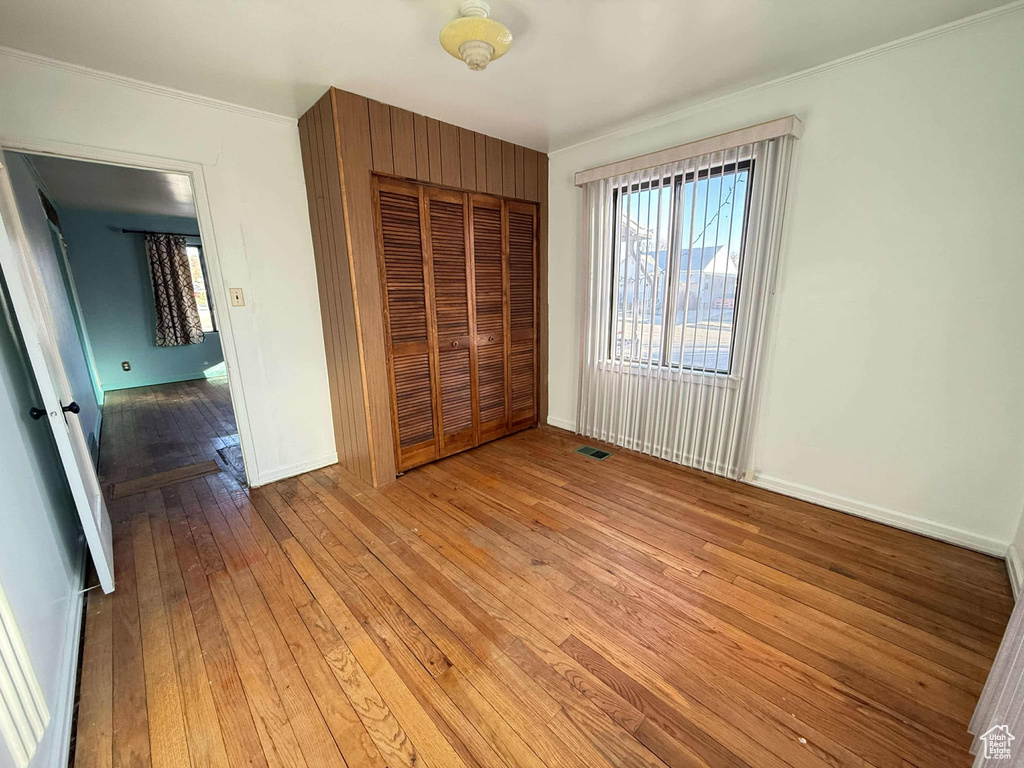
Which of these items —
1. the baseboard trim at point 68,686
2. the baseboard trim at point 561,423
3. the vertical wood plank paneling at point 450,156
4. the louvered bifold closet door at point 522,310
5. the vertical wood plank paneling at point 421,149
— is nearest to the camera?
the baseboard trim at point 68,686

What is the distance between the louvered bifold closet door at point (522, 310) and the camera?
3.42m

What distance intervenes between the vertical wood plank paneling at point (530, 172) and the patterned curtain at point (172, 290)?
5913 mm

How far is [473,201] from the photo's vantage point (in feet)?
9.99

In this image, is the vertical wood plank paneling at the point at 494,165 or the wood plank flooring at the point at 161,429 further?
the wood plank flooring at the point at 161,429

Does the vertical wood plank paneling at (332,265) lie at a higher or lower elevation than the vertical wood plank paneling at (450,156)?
lower

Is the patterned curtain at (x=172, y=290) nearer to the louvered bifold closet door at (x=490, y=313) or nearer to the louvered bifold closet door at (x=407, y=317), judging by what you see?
the louvered bifold closet door at (x=407, y=317)

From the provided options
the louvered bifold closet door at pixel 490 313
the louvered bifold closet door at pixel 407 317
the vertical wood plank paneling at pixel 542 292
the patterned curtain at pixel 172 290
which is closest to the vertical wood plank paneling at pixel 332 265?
the louvered bifold closet door at pixel 407 317

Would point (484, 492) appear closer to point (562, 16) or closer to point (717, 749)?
point (717, 749)

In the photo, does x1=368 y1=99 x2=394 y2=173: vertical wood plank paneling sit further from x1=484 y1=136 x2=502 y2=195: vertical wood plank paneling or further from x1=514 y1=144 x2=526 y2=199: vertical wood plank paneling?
x1=514 y1=144 x2=526 y2=199: vertical wood plank paneling

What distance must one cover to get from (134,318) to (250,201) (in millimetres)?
5111

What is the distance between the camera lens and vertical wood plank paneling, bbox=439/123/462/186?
109 inches

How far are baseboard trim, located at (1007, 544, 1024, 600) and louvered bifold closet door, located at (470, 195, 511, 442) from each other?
301 centimetres

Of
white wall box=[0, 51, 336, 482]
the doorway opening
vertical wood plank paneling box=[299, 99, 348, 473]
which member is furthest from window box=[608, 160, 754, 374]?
the doorway opening

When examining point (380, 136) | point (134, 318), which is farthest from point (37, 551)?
point (134, 318)
